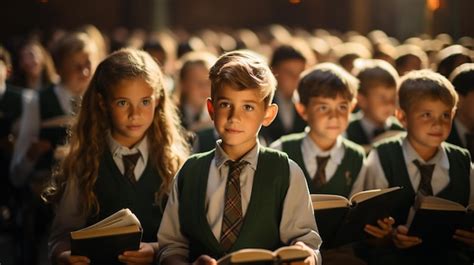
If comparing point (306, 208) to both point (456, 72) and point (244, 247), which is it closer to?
point (244, 247)

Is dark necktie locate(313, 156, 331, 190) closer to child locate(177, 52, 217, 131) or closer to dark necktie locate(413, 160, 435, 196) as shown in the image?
dark necktie locate(413, 160, 435, 196)

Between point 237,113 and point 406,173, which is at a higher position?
point 237,113

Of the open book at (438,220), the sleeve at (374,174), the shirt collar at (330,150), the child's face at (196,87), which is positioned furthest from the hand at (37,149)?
the open book at (438,220)

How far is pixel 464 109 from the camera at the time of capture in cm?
356

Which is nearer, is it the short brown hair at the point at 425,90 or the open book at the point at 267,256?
the open book at the point at 267,256

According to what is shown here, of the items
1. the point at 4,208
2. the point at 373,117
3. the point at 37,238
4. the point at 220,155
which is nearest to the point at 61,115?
the point at 37,238

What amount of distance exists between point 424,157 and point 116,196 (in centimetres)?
135

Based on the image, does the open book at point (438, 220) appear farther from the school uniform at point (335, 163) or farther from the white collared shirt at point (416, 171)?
the school uniform at point (335, 163)

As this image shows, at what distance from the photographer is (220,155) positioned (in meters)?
2.46

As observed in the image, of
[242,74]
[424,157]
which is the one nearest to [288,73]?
[424,157]

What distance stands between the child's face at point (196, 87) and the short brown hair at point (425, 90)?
2.01m

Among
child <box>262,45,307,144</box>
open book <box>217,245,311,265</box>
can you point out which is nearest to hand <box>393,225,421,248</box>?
open book <box>217,245,311,265</box>

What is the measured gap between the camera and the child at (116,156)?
9.11 ft

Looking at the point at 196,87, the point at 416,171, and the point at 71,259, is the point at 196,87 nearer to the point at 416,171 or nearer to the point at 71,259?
the point at 416,171
